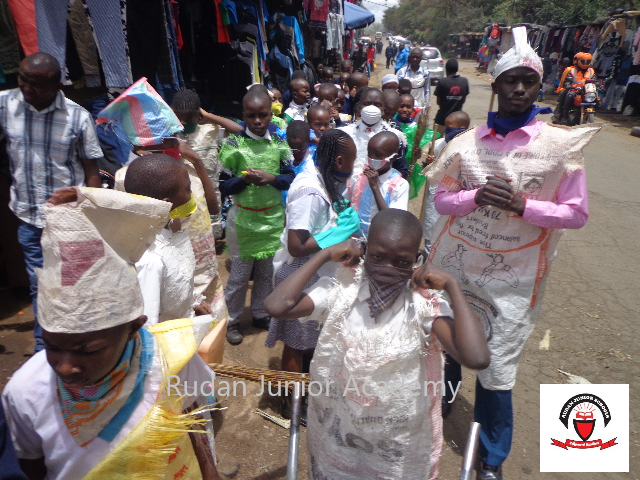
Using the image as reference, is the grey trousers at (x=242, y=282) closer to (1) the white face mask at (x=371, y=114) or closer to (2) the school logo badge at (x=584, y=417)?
(1) the white face mask at (x=371, y=114)

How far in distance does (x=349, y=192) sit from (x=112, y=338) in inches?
102

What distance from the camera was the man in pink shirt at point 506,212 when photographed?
218 centimetres

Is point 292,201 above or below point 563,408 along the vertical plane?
above

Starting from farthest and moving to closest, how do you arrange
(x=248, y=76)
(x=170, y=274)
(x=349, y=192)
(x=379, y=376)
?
1. (x=248, y=76)
2. (x=349, y=192)
3. (x=170, y=274)
4. (x=379, y=376)

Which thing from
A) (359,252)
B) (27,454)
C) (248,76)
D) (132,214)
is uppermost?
(248,76)

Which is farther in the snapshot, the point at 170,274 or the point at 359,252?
the point at 170,274

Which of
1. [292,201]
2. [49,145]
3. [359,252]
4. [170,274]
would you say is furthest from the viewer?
[49,145]

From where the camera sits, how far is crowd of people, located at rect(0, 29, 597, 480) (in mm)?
1237

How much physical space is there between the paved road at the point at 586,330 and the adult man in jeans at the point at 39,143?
3157 millimetres

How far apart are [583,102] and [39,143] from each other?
13.5m

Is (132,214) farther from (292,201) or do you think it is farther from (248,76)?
(248,76)

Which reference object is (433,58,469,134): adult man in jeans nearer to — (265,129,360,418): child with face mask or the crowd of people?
the crowd of people

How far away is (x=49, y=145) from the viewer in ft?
10.7

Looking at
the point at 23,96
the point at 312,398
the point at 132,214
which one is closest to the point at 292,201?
the point at 312,398
